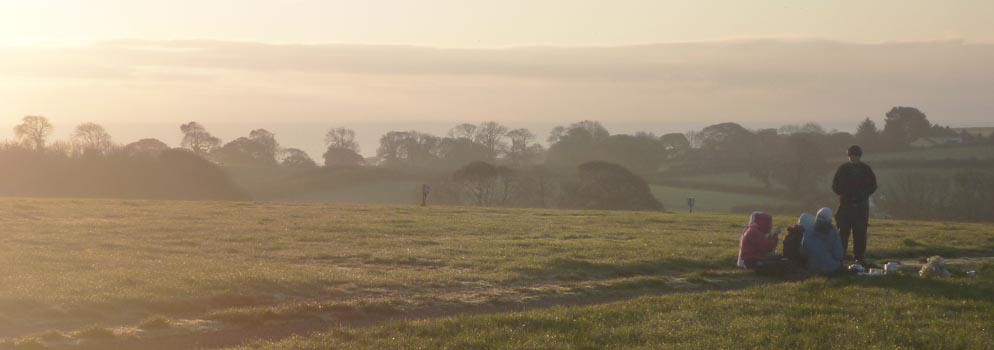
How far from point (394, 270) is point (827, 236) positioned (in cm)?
785

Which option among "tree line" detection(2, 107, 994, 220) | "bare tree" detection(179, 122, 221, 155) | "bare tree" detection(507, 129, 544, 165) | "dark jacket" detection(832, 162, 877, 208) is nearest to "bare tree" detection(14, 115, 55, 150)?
"tree line" detection(2, 107, 994, 220)

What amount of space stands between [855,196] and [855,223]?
54cm

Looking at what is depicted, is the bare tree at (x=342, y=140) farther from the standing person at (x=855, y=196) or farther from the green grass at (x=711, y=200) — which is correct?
the standing person at (x=855, y=196)

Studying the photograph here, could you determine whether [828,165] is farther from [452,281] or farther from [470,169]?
[452,281]

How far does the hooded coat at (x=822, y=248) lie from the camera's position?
62.8 feet

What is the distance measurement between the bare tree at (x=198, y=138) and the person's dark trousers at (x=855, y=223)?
92201mm

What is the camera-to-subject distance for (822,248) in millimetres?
19250

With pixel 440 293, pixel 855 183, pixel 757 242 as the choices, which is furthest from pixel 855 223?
pixel 440 293

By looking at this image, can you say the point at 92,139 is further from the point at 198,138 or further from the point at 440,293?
the point at 440,293

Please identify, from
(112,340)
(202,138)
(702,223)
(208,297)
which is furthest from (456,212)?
(202,138)

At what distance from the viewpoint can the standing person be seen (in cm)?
2119

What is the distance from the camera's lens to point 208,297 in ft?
51.6

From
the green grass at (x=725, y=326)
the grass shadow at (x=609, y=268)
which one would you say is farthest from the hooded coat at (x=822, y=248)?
the green grass at (x=725, y=326)

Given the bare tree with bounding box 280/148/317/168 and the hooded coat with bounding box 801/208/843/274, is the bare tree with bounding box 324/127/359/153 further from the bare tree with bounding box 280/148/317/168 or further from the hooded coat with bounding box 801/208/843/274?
the hooded coat with bounding box 801/208/843/274
